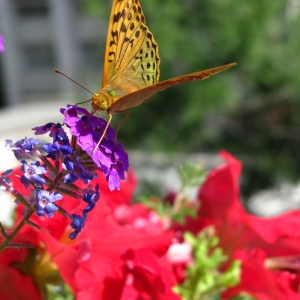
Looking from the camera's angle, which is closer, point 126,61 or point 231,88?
point 126,61

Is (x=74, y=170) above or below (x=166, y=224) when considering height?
above

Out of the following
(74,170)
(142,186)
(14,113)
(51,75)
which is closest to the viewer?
(74,170)

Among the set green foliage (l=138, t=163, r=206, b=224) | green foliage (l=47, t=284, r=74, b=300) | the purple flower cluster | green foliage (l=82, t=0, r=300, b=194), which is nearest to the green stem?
the purple flower cluster

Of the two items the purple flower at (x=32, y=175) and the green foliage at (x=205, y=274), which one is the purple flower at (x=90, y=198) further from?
the green foliage at (x=205, y=274)

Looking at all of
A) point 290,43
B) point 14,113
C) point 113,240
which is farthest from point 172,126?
point 14,113

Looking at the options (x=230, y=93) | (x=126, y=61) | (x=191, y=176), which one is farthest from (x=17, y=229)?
(x=230, y=93)

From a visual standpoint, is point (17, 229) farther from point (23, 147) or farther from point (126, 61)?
point (126, 61)

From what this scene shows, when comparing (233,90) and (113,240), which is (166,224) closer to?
(113,240)
